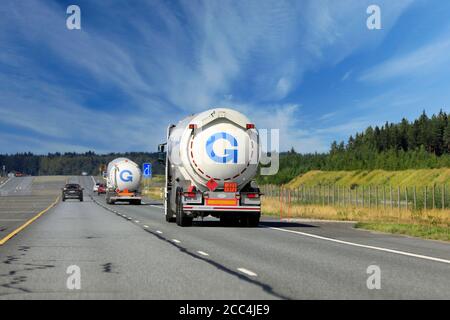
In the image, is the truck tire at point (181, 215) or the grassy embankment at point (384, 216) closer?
the grassy embankment at point (384, 216)

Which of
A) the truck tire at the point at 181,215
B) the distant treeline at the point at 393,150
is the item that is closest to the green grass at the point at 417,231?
the truck tire at the point at 181,215

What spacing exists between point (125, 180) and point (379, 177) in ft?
283

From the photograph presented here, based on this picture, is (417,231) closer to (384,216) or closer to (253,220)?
Result: (253,220)

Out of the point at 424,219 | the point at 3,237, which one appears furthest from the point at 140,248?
the point at 424,219

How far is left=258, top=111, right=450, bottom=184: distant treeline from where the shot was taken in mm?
139250

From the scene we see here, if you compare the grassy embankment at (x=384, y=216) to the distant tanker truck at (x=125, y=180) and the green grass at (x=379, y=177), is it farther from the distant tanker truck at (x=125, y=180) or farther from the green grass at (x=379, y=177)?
the green grass at (x=379, y=177)

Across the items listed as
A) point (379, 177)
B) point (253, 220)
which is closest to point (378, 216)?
point (253, 220)

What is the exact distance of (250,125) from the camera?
23.1 m

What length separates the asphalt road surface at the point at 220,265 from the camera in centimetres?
905

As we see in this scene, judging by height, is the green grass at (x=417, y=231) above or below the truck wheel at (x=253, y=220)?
below

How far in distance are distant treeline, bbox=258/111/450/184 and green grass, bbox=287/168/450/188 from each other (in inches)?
96.6

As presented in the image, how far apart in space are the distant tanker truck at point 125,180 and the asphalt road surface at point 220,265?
101 ft
